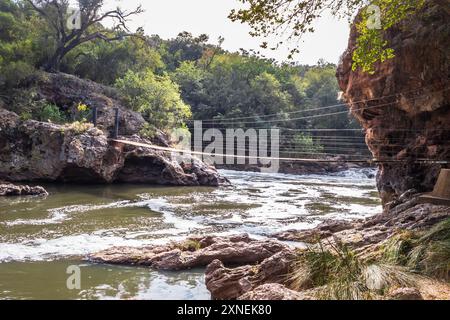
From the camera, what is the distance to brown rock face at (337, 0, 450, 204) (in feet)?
25.5

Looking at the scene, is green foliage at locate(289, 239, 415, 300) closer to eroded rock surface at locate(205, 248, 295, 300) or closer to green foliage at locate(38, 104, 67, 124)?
eroded rock surface at locate(205, 248, 295, 300)

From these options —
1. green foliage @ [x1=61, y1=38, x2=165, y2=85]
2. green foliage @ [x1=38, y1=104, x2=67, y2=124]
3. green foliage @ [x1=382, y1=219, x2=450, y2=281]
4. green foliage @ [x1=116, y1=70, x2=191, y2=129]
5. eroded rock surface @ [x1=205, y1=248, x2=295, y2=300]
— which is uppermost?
green foliage @ [x1=61, y1=38, x2=165, y2=85]

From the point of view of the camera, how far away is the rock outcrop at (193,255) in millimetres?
5719

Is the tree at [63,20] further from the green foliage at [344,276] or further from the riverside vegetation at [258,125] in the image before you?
the green foliage at [344,276]

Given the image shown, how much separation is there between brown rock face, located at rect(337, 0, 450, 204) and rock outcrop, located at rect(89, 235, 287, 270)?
3247mm

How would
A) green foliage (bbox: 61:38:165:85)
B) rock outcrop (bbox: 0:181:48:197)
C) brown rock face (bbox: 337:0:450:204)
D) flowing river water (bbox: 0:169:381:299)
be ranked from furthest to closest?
Result: green foliage (bbox: 61:38:165:85) < rock outcrop (bbox: 0:181:48:197) < brown rock face (bbox: 337:0:450:204) < flowing river water (bbox: 0:169:381:299)

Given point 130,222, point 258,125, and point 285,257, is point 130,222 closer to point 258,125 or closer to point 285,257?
point 285,257

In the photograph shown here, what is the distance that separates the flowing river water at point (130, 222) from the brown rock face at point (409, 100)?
203cm

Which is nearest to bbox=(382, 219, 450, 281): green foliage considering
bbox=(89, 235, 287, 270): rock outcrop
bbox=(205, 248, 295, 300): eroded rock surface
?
bbox=(205, 248, 295, 300): eroded rock surface

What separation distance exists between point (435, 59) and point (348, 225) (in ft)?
10.8

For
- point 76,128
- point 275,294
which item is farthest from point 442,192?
point 76,128

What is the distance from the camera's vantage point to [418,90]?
8273 mm

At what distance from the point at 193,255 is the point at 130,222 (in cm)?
343

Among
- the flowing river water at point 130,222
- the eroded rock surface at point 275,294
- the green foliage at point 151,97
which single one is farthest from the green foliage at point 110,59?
the eroded rock surface at point 275,294
